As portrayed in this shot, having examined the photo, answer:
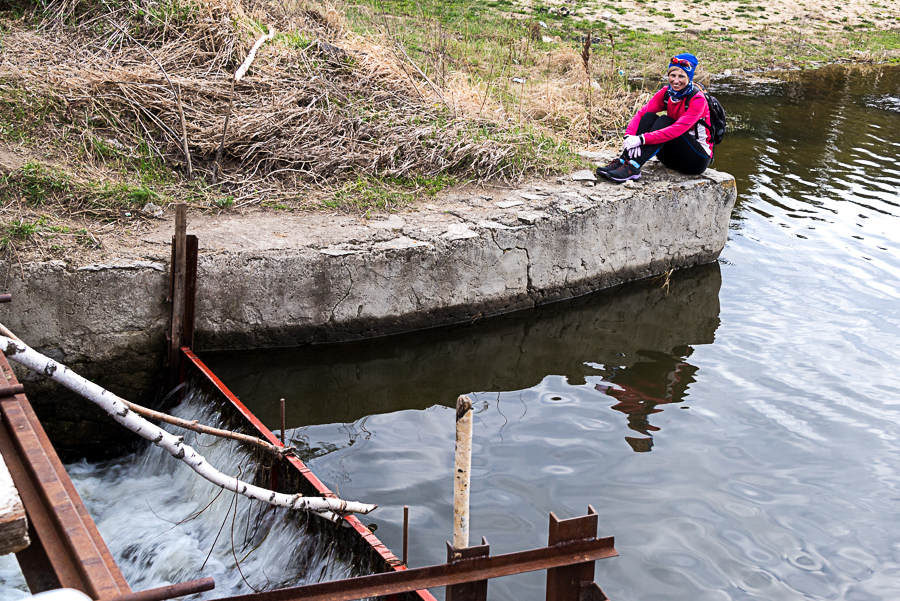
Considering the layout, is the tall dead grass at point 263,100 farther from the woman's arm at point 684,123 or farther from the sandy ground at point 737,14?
the sandy ground at point 737,14

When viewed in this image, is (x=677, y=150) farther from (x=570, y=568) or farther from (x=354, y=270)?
(x=570, y=568)

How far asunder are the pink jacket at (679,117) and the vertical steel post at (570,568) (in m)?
4.46

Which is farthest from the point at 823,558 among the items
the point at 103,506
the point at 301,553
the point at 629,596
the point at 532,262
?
the point at 103,506

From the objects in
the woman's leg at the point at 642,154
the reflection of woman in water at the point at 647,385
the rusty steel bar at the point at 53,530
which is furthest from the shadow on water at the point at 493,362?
the rusty steel bar at the point at 53,530

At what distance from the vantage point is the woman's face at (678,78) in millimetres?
5871

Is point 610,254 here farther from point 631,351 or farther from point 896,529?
point 896,529

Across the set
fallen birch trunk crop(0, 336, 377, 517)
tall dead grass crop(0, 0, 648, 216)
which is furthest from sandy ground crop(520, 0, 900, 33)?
fallen birch trunk crop(0, 336, 377, 517)

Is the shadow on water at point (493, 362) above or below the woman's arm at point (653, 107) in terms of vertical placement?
below

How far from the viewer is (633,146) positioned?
19.9 ft

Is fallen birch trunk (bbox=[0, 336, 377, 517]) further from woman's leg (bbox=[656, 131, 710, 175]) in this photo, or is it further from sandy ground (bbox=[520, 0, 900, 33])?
sandy ground (bbox=[520, 0, 900, 33])

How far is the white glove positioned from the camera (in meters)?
6.05

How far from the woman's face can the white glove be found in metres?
0.50

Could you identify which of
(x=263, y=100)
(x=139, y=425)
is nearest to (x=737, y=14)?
(x=263, y=100)

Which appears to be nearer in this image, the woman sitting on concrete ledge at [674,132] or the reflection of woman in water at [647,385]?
the reflection of woman in water at [647,385]
